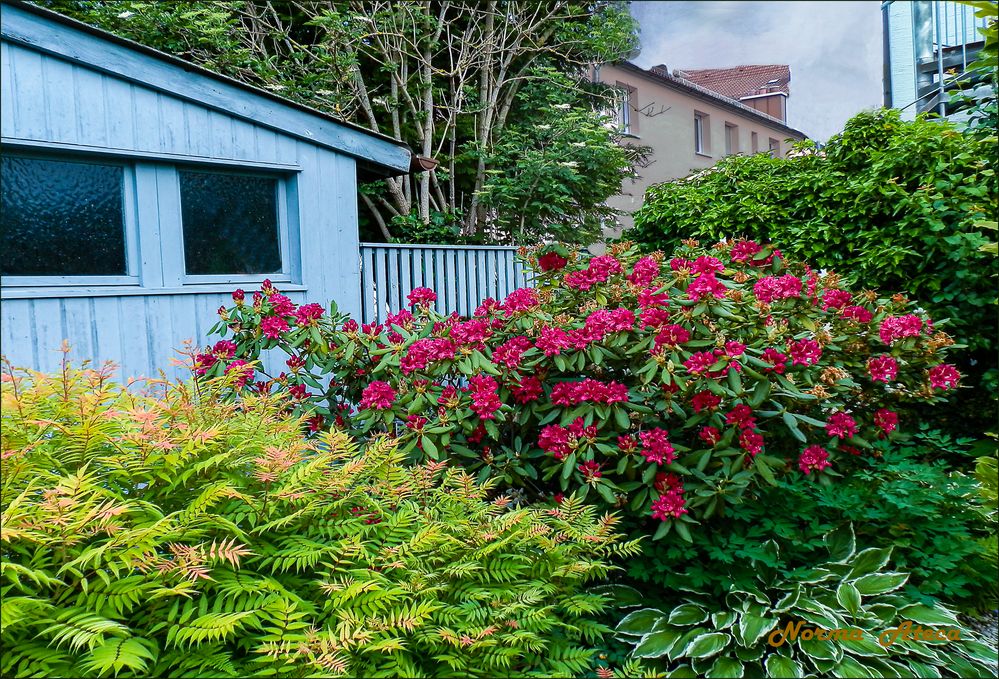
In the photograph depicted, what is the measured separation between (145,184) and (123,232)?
0.35 metres

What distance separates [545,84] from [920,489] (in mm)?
8685

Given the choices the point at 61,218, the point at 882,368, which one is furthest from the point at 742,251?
the point at 61,218

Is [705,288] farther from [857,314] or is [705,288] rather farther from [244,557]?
[244,557]

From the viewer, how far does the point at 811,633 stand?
2.43m

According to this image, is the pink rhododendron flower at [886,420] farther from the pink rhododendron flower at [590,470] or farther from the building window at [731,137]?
the building window at [731,137]

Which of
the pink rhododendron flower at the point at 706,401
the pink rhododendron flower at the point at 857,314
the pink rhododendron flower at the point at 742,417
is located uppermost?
the pink rhododendron flower at the point at 857,314

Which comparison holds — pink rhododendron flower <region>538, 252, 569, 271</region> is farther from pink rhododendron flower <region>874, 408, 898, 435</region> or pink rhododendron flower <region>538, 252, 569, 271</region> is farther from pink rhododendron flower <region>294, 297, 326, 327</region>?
pink rhododendron flower <region>874, 408, 898, 435</region>

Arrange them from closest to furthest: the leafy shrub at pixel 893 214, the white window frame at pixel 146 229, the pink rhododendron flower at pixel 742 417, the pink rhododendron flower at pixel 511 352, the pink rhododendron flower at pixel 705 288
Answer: the pink rhododendron flower at pixel 742 417 < the pink rhododendron flower at pixel 705 288 < the pink rhododendron flower at pixel 511 352 < the leafy shrub at pixel 893 214 < the white window frame at pixel 146 229

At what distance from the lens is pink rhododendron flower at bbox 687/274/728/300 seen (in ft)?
9.43

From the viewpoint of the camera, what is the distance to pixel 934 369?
10.0ft

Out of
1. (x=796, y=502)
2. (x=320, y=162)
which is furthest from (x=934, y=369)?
(x=320, y=162)

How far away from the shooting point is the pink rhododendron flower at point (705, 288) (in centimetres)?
288

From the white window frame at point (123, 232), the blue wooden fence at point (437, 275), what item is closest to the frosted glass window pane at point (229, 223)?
the white window frame at point (123, 232)

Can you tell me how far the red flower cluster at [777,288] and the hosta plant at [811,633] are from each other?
3.51 feet
